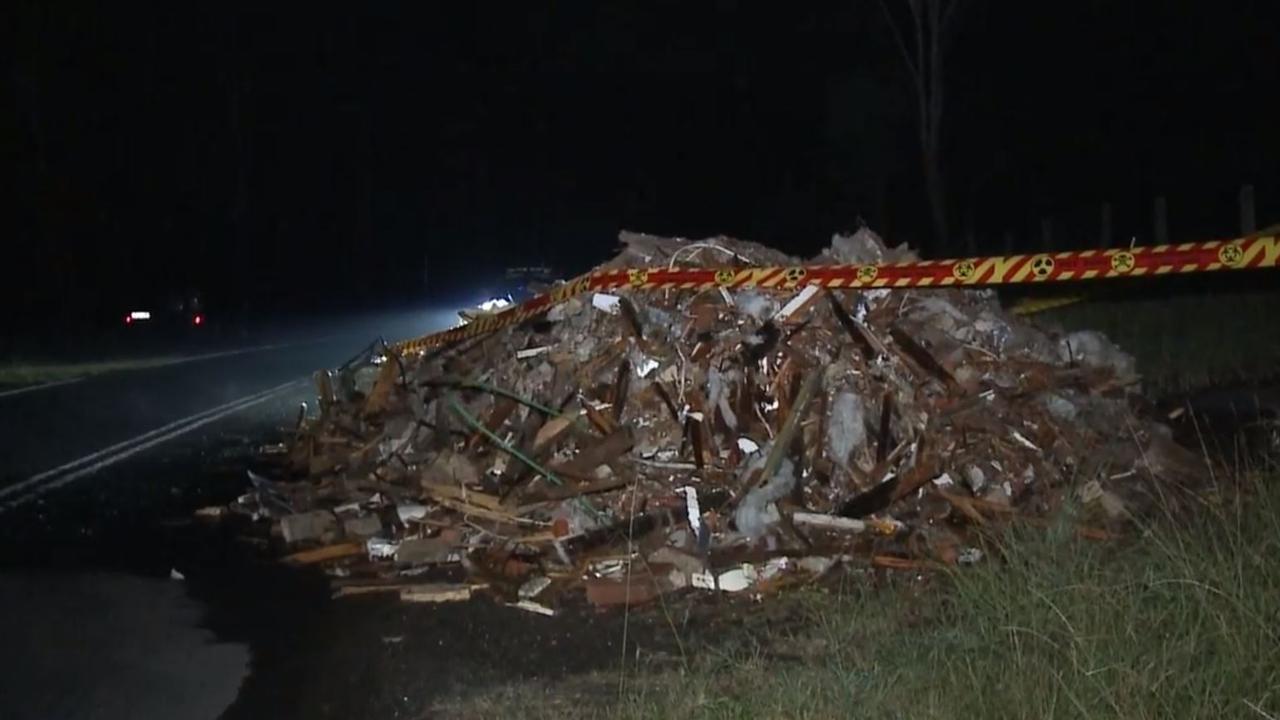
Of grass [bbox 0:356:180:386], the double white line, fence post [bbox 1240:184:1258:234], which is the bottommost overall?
the double white line

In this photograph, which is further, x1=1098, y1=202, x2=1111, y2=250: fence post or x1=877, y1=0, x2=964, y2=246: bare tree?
x1=877, y1=0, x2=964, y2=246: bare tree

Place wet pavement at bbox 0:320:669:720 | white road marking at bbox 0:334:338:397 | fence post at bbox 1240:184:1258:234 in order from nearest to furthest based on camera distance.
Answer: wet pavement at bbox 0:320:669:720 → fence post at bbox 1240:184:1258:234 → white road marking at bbox 0:334:338:397

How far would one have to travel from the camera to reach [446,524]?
1067 centimetres

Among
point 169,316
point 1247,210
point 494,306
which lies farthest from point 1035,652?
point 169,316

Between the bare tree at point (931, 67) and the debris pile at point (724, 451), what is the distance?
55.8ft

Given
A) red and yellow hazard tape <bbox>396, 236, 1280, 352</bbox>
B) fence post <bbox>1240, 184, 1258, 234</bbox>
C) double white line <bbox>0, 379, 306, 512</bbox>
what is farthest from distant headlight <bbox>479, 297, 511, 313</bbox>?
fence post <bbox>1240, 184, 1258, 234</bbox>

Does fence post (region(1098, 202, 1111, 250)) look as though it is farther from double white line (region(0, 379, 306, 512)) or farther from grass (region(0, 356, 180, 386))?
grass (region(0, 356, 180, 386))

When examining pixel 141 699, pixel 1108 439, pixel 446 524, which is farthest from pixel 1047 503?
pixel 141 699

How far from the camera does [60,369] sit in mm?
28781

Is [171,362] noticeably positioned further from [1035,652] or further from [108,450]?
[1035,652]

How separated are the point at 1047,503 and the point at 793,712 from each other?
476 cm

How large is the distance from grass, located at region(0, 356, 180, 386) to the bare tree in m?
16.7

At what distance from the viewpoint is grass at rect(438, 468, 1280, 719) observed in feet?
17.0

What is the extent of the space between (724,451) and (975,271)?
108 inches
